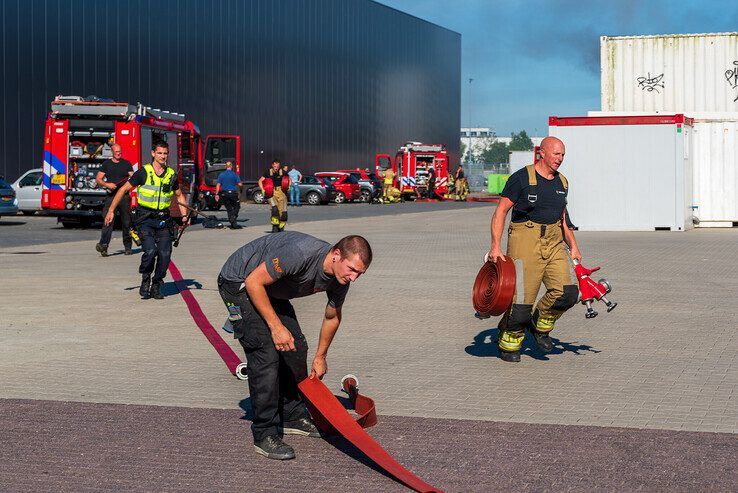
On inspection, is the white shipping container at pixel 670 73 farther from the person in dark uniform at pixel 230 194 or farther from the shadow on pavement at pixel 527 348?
the shadow on pavement at pixel 527 348

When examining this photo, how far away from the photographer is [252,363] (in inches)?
247

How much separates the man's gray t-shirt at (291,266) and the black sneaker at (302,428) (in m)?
0.83

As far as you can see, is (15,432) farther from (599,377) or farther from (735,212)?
(735,212)

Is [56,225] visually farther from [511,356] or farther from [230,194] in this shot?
[511,356]

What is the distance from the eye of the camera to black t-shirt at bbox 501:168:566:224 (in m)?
9.00

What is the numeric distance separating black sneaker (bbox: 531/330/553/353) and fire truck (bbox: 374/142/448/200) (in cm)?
4589

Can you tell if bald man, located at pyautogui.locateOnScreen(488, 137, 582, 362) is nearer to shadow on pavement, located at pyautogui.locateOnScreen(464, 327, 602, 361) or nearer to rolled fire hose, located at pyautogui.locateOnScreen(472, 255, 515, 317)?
rolled fire hose, located at pyautogui.locateOnScreen(472, 255, 515, 317)

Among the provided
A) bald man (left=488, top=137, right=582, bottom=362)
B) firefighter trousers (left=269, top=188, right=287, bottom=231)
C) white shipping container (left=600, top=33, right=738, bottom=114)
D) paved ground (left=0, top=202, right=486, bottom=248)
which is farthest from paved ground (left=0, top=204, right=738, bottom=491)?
white shipping container (left=600, top=33, right=738, bottom=114)

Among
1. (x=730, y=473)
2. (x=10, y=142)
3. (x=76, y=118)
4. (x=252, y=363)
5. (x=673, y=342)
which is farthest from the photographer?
(x=10, y=142)

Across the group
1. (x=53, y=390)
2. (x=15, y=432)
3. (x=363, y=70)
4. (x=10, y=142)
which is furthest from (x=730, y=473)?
(x=363, y=70)

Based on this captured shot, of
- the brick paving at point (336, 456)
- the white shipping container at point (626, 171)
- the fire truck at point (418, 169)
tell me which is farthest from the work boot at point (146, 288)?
the fire truck at point (418, 169)

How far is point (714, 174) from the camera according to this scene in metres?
28.9

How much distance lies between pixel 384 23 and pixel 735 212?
46648 mm

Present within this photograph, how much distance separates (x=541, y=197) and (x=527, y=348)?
144 centimetres
